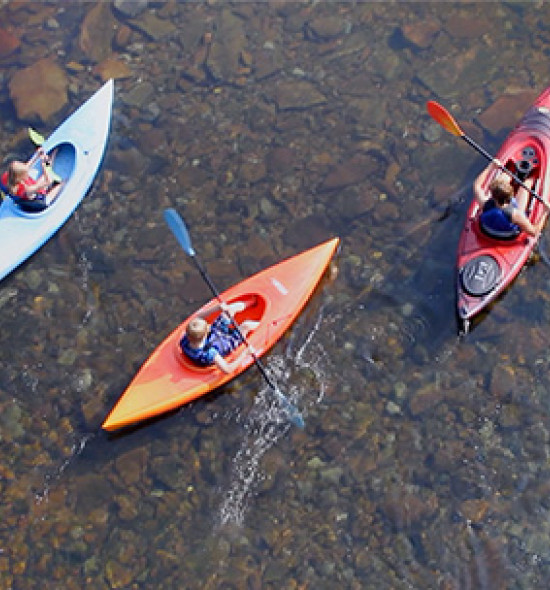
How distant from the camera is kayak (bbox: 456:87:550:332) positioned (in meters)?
9.48

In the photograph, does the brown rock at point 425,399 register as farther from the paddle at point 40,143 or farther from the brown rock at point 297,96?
the paddle at point 40,143

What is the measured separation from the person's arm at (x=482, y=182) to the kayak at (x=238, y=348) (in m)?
1.85

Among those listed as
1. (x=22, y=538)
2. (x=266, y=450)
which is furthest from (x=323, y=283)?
(x=22, y=538)

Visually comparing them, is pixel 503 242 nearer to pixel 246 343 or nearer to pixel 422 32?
pixel 246 343

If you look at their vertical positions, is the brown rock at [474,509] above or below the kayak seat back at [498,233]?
below

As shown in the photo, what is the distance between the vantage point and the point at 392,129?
38.3 feet

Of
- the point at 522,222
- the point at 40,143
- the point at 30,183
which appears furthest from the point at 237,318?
the point at 40,143

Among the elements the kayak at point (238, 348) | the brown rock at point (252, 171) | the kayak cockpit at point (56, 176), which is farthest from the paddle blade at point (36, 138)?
the kayak at point (238, 348)

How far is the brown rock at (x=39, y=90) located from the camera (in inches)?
480

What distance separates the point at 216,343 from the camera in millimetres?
9320

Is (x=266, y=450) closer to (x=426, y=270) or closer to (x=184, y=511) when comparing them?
(x=184, y=511)

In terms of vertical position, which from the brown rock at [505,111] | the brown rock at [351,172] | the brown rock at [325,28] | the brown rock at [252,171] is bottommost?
the brown rock at [505,111]

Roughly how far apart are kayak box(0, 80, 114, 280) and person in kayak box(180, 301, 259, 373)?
2.78 meters

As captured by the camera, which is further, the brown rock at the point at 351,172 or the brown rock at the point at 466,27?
the brown rock at the point at 466,27
